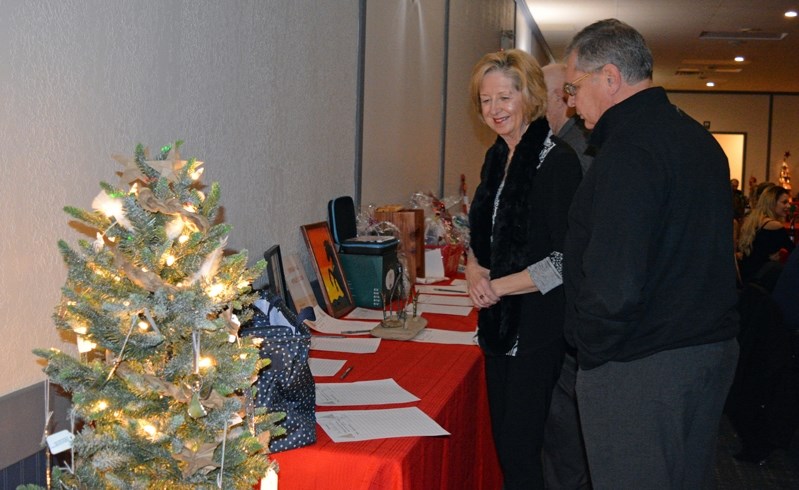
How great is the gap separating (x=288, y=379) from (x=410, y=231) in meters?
2.28

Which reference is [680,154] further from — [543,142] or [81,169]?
[81,169]

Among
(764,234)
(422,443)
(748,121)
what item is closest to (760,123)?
(748,121)

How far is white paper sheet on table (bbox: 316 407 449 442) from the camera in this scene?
173 cm

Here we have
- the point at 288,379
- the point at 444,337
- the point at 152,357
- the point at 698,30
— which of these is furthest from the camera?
the point at 698,30

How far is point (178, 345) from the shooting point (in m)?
1.24

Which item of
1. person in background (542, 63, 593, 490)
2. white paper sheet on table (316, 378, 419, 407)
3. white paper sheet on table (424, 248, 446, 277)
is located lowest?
person in background (542, 63, 593, 490)

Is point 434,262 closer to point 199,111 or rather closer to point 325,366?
point 325,366

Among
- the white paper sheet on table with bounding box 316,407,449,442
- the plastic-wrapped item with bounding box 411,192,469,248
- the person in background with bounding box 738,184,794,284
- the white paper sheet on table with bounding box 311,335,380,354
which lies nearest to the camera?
the white paper sheet on table with bounding box 316,407,449,442

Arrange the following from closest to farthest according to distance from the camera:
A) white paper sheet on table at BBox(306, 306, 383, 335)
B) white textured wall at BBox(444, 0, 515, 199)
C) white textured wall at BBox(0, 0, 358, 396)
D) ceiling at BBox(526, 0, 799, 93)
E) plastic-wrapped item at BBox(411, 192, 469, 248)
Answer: white textured wall at BBox(0, 0, 358, 396) → white paper sheet on table at BBox(306, 306, 383, 335) → plastic-wrapped item at BBox(411, 192, 469, 248) → white textured wall at BBox(444, 0, 515, 199) → ceiling at BBox(526, 0, 799, 93)

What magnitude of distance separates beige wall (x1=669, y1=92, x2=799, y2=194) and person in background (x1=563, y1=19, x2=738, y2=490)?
15085mm

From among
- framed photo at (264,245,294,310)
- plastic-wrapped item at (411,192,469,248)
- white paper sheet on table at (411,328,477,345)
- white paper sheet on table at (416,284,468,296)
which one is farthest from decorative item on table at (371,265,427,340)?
plastic-wrapped item at (411,192,469,248)

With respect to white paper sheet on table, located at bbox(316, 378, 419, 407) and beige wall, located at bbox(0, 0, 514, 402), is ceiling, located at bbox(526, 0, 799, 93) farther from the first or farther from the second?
white paper sheet on table, located at bbox(316, 378, 419, 407)

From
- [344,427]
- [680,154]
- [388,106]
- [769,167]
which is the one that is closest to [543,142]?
[680,154]

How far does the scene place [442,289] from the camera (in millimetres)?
3729
